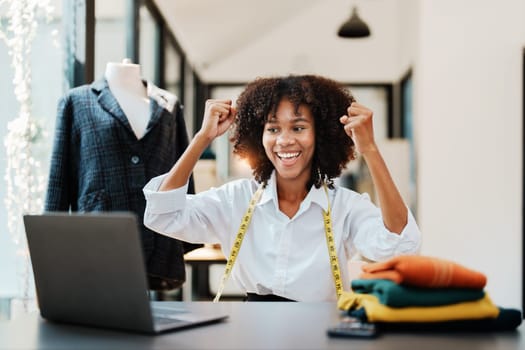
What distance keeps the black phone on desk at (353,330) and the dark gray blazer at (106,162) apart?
1723mm

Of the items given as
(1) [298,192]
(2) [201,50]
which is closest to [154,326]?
(1) [298,192]

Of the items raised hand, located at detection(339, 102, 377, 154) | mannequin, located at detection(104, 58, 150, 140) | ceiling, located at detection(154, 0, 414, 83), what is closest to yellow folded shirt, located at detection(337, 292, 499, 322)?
raised hand, located at detection(339, 102, 377, 154)

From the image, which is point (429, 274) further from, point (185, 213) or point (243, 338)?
point (185, 213)

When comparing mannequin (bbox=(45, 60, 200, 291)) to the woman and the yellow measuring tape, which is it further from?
the yellow measuring tape

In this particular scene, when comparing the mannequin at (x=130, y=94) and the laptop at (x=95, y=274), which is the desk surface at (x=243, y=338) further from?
the mannequin at (x=130, y=94)

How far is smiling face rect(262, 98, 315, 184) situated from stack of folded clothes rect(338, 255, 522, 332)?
92cm

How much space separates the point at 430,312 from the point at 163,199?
948 mm

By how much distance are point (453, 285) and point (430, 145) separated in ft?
15.0

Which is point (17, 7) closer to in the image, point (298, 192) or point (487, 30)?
point (298, 192)

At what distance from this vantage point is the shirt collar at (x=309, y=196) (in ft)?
7.04

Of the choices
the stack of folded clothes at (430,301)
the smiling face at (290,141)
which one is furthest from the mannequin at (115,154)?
the stack of folded clothes at (430,301)

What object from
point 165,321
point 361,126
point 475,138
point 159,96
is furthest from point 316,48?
point 165,321

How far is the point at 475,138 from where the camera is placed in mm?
5613

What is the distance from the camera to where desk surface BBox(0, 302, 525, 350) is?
1143 millimetres
